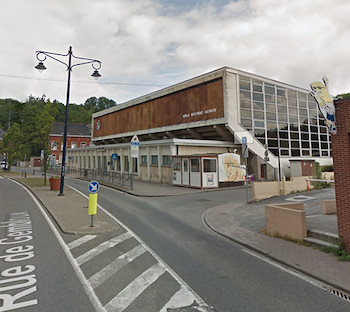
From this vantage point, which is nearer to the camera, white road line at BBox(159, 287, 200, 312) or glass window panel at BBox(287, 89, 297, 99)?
white road line at BBox(159, 287, 200, 312)

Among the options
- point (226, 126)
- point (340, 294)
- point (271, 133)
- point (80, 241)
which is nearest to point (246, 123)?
point (226, 126)

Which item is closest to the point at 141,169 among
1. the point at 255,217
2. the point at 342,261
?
the point at 255,217

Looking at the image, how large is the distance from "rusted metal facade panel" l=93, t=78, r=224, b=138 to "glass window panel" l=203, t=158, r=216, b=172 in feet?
24.8

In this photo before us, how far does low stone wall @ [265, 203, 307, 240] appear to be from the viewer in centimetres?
712

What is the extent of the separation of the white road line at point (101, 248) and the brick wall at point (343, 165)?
20.1ft

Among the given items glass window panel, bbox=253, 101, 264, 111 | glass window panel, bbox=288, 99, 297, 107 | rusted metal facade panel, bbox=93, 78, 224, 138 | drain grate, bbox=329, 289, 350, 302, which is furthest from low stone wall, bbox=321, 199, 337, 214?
glass window panel, bbox=288, 99, 297, 107

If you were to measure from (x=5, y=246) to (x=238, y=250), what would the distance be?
6496 mm

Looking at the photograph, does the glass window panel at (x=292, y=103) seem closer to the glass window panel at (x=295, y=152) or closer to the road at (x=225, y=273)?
the glass window panel at (x=295, y=152)

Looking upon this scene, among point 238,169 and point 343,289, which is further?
point 238,169

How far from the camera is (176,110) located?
104 feet

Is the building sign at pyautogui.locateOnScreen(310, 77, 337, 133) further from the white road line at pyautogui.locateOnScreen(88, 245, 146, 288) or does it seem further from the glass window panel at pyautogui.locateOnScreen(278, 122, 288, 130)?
the glass window panel at pyautogui.locateOnScreen(278, 122, 288, 130)

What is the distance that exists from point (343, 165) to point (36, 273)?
7808 millimetres

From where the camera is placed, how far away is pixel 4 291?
4285mm

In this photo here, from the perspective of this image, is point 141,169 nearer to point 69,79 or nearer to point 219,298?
point 69,79
